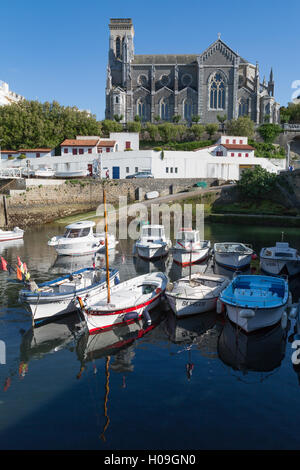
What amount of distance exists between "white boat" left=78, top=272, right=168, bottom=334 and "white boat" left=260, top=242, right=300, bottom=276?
9.96 metres

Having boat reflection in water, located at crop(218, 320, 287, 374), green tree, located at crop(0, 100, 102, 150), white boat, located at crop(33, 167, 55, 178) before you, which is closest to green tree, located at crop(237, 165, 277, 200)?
white boat, located at crop(33, 167, 55, 178)

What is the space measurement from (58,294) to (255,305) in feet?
31.5

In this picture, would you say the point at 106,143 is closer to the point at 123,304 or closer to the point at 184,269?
the point at 184,269

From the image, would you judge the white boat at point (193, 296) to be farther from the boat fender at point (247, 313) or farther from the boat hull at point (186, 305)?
the boat fender at point (247, 313)

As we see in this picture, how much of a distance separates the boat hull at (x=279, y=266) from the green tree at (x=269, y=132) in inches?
2372

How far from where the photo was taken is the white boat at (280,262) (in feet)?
93.1

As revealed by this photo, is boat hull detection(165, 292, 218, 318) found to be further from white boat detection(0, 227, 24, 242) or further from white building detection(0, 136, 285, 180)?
white building detection(0, 136, 285, 180)

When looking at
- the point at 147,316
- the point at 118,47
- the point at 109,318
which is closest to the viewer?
the point at 109,318

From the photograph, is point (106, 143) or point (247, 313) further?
point (106, 143)

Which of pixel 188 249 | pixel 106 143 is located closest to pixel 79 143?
pixel 106 143

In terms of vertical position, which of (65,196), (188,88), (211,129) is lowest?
(65,196)

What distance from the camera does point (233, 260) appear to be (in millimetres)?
29781
